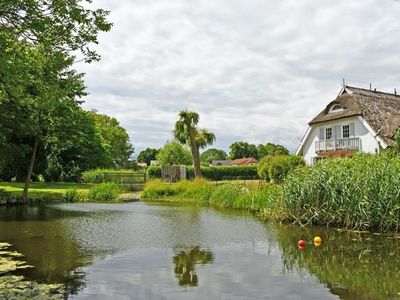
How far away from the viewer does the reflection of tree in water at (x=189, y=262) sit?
27.4 ft

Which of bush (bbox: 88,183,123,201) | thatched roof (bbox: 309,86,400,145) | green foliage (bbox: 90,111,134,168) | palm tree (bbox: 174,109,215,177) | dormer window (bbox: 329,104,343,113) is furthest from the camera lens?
green foliage (bbox: 90,111,134,168)

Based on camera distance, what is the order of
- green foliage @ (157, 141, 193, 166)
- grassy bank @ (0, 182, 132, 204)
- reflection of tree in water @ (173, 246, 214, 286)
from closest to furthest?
reflection of tree in water @ (173, 246, 214, 286) < grassy bank @ (0, 182, 132, 204) < green foliage @ (157, 141, 193, 166)

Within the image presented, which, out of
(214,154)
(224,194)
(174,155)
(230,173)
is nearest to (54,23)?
(224,194)

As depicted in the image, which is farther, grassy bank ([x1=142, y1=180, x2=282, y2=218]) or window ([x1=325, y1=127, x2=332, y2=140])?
window ([x1=325, y1=127, x2=332, y2=140])

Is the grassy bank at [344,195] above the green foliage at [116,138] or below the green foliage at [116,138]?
below

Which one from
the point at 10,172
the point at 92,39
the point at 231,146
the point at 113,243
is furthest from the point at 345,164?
the point at 231,146

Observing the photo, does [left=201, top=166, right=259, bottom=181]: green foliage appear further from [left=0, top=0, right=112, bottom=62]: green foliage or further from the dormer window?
[left=0, top=0, right=112, bottom=62]: green foliage

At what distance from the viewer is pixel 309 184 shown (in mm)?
15117

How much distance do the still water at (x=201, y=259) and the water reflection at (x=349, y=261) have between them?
0.02 m

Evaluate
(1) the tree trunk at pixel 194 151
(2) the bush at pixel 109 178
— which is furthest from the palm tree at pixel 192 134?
(2) the bush at pixel 109 178

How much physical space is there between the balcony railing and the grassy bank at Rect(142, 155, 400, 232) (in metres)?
16.4

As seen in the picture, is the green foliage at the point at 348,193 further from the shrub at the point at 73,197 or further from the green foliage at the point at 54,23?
the shrub at the point at 73,197

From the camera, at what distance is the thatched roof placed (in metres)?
30.7

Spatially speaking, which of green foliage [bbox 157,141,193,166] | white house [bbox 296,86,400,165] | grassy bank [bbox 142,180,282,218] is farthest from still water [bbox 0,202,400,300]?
green foliage [bbox 157,141,193,166]
